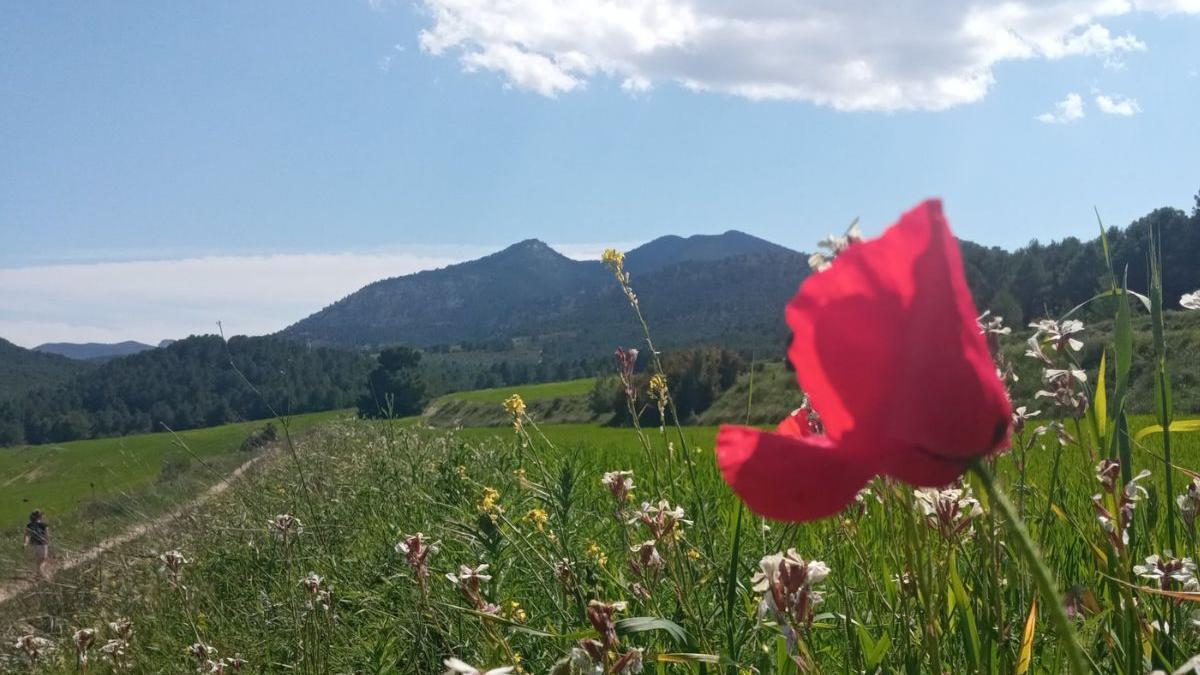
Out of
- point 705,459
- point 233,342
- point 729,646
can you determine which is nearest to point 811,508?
point 729,646

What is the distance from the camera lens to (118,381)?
9912 cm

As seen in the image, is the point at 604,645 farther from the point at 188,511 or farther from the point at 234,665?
the point at 188,511

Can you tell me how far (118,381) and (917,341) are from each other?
372ft

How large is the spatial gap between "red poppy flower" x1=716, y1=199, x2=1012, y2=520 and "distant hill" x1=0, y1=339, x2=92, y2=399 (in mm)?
166263

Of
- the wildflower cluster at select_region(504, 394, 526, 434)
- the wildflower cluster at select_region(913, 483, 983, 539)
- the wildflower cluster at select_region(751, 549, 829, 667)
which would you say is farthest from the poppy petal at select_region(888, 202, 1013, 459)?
the wildflower cluster at select_region(504, 394, 526, 434)

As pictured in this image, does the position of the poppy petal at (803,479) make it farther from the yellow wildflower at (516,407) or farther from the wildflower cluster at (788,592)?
the yellow wildflower at (516,407)

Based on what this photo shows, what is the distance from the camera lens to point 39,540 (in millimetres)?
11375

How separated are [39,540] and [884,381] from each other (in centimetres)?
1350

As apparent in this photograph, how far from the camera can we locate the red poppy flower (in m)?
0.55

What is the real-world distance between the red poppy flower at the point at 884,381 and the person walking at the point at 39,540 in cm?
932

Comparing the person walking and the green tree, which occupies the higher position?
the green tree

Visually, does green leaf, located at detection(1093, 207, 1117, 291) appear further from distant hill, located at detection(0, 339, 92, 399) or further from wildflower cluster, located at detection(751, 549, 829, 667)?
distant hill, located at detection(0, 339, 92, 399)

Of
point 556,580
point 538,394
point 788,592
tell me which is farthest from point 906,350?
point 538,394

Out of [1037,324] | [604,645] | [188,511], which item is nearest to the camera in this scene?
[604,645]
